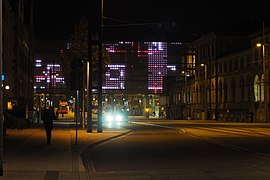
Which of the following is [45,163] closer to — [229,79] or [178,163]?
[178,163]

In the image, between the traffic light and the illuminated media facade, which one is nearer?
the traffic light

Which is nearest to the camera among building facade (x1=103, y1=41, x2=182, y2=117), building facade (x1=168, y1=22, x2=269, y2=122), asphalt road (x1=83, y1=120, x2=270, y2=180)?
asphalt road (x1=83, y1=120, x2=270, y2=180)

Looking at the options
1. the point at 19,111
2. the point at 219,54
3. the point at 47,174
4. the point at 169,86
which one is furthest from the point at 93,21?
the point at 169,86

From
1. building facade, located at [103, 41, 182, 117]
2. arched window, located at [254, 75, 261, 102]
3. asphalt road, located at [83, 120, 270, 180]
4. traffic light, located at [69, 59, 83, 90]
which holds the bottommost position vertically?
asphalt road, located at [83, 120, 270, 180]

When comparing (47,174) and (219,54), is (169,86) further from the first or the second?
(47,174)

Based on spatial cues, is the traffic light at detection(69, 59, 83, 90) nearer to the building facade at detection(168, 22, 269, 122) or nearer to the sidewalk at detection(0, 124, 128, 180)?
the sidewalk at detection(0, 124, 128, 180)

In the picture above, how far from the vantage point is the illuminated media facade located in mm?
109625

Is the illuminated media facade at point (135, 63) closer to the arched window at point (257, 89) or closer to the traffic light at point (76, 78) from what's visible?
the arched window at point (257, 89)

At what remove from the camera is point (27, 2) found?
8712 centimetres

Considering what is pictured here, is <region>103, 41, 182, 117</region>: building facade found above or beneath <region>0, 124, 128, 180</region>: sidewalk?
above

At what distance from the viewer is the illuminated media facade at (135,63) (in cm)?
10962

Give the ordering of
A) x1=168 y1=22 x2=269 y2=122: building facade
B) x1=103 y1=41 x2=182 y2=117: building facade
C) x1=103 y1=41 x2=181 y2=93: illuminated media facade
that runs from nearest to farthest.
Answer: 1. x1=168 y1=22 x2=269 y2=122: building facade
2. x1=103 y1=41 x2=181 y2=93: illuminated media facade
3. x1=103 y1=41 x2=182 y2=117: building facade

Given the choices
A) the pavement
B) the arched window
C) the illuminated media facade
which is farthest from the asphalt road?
the illuminated media facade

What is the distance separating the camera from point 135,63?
363 ft
